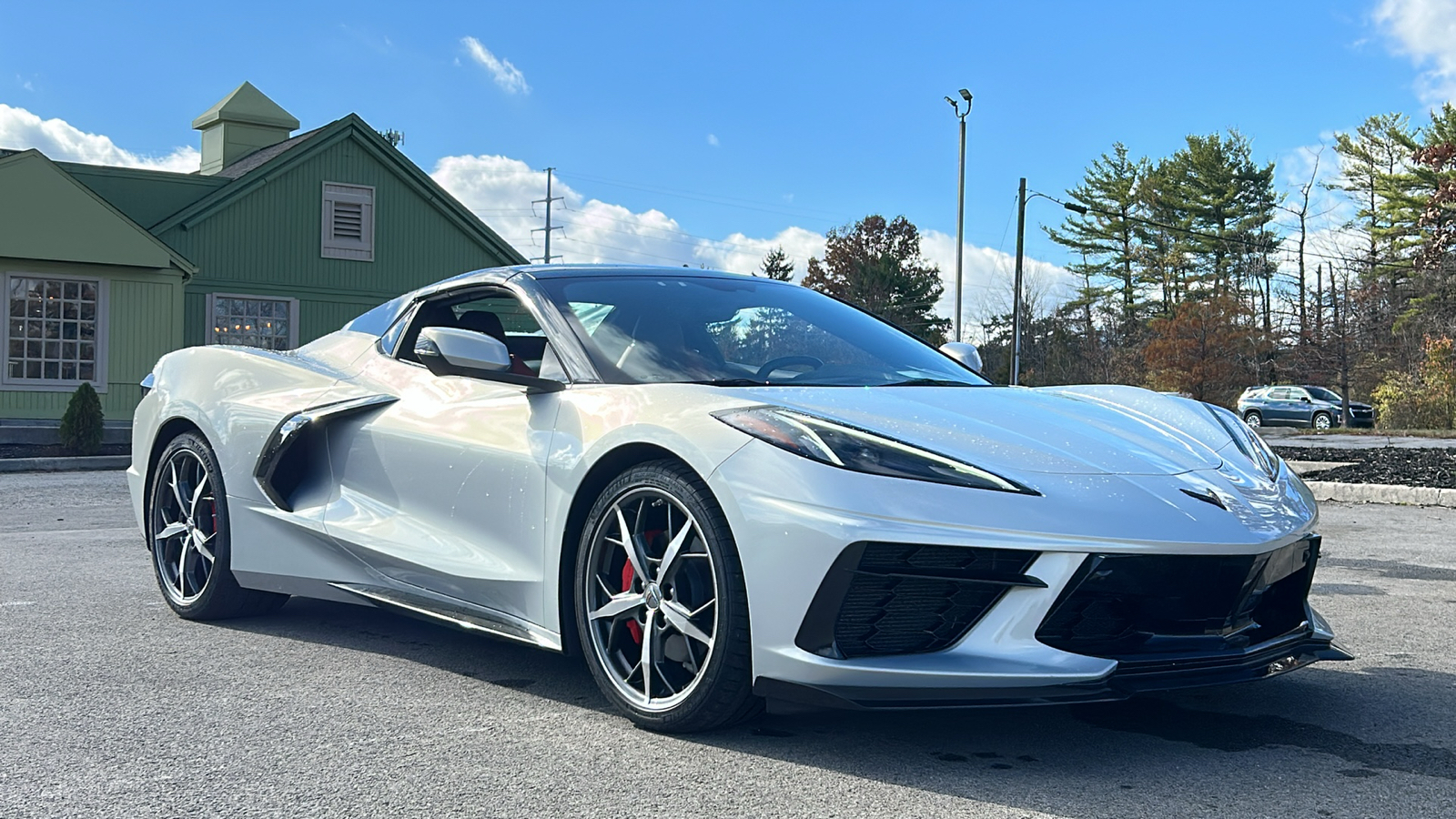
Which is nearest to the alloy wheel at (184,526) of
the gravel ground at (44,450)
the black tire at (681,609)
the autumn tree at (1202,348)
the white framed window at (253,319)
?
the black tire at (681,609)

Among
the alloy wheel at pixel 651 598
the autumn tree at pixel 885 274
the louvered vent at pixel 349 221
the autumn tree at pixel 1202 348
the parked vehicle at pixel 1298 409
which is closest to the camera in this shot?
the alloy wheel at pixel 651 598

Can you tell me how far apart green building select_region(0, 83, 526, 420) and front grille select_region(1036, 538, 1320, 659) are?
69.5ft

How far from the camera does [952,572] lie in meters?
3.02

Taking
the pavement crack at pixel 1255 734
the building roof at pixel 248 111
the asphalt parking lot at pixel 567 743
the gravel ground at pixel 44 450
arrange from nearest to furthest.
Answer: the asphalt parking lot at pixel 567 743
the pavement crack at pixel 1255 734
the gravel ground at pixel 44 450
the building roof at pixel 248 111

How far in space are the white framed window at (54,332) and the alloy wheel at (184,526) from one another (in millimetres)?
18301

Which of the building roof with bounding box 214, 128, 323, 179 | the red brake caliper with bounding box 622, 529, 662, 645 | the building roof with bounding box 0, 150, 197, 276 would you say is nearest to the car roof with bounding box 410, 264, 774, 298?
the red brake caliper with bounding box 622, 529, 662, 645

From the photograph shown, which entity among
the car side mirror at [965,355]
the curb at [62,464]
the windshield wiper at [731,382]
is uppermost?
the car side mirror at [965,355]

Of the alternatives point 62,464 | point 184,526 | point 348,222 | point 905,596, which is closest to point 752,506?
point 905,596

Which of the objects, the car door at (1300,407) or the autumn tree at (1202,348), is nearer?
the car door at (1300,407)

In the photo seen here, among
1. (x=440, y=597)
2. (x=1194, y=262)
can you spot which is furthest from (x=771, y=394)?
(x=1194, y=262)

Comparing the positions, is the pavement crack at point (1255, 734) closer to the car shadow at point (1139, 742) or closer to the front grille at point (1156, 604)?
the car shadow at point (1139, 742)

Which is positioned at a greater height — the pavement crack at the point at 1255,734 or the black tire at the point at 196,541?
the black tire at the point at 196,541

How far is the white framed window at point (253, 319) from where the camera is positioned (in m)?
24.9

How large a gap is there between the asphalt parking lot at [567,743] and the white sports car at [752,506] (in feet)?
0.64
